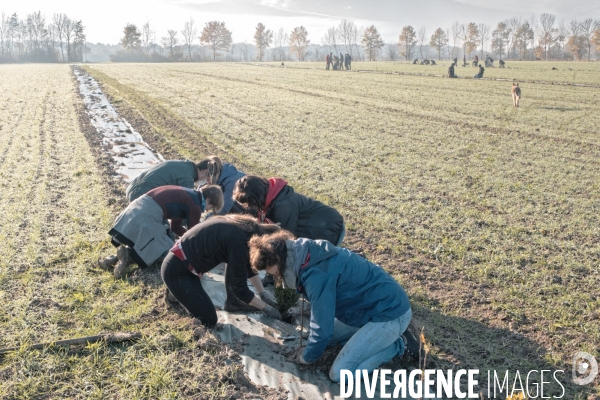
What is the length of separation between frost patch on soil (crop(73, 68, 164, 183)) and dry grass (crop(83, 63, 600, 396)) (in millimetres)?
892

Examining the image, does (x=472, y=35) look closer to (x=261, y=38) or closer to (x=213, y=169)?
(x=261, y=38)

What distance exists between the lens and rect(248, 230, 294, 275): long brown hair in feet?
11.3

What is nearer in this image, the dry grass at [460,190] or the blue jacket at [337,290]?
the blue jacket at [337,290]

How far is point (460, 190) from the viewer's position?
9.17 meters

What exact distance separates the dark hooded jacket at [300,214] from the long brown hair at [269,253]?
1451 mm

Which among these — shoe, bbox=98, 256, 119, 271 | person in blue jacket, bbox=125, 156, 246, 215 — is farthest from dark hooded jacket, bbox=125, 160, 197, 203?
shoe, bbox=98, 256, 119, 271

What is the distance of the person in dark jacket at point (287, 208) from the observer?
4.82 metres

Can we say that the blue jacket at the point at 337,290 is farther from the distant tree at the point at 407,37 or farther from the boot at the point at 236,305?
the distant tree at the point at 407,37

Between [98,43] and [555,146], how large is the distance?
21085 centimetres

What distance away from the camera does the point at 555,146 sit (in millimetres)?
13031

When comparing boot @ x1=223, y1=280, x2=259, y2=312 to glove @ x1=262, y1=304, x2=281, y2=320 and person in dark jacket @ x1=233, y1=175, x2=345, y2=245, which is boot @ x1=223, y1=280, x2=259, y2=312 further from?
person in dark jacket @ x1=233, y1=175, x2=345, y2=245

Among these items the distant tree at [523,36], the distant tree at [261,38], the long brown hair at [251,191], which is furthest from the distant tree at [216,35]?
the long brown hair at [251,191]

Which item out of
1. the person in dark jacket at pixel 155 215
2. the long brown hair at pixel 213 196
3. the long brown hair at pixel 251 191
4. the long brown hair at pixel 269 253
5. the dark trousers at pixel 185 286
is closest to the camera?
the long brown hair at pixel 269 253

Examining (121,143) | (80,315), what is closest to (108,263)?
(80,315)
